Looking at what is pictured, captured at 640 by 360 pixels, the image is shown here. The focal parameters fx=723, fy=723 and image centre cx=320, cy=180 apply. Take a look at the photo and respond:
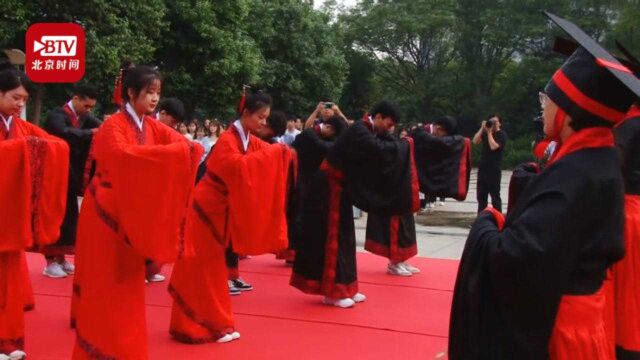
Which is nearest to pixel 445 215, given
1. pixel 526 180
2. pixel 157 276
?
pixel 157 276

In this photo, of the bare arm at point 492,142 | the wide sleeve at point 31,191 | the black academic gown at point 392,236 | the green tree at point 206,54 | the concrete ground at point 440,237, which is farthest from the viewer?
the green tree at point 206,54

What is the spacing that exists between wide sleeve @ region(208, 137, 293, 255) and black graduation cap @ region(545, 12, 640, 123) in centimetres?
256

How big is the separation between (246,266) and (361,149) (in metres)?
2.41

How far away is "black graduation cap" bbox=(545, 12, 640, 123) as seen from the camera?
7.39 feet

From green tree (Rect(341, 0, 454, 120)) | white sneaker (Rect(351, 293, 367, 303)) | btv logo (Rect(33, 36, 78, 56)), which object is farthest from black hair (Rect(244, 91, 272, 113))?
green tree (Rect(341, 0, 454, 120))

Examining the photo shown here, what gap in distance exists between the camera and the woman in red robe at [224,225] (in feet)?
15.1

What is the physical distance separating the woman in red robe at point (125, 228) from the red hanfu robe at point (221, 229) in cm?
93

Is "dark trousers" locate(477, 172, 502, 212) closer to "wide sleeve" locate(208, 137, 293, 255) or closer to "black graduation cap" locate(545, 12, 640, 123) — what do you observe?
"wide sleeve" locate(208, 137, 293, 255)

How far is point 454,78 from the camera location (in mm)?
33312

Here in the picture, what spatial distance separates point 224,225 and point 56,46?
31.1ft

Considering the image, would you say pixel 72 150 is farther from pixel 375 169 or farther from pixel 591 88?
pixel 591 88

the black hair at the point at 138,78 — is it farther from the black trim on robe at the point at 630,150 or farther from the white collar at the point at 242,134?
the black trim on robe at the point at 630,150

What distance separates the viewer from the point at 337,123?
246 inches

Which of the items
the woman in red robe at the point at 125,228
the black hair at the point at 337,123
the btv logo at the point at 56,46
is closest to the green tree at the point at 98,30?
the btv logo at the point at 56,46
